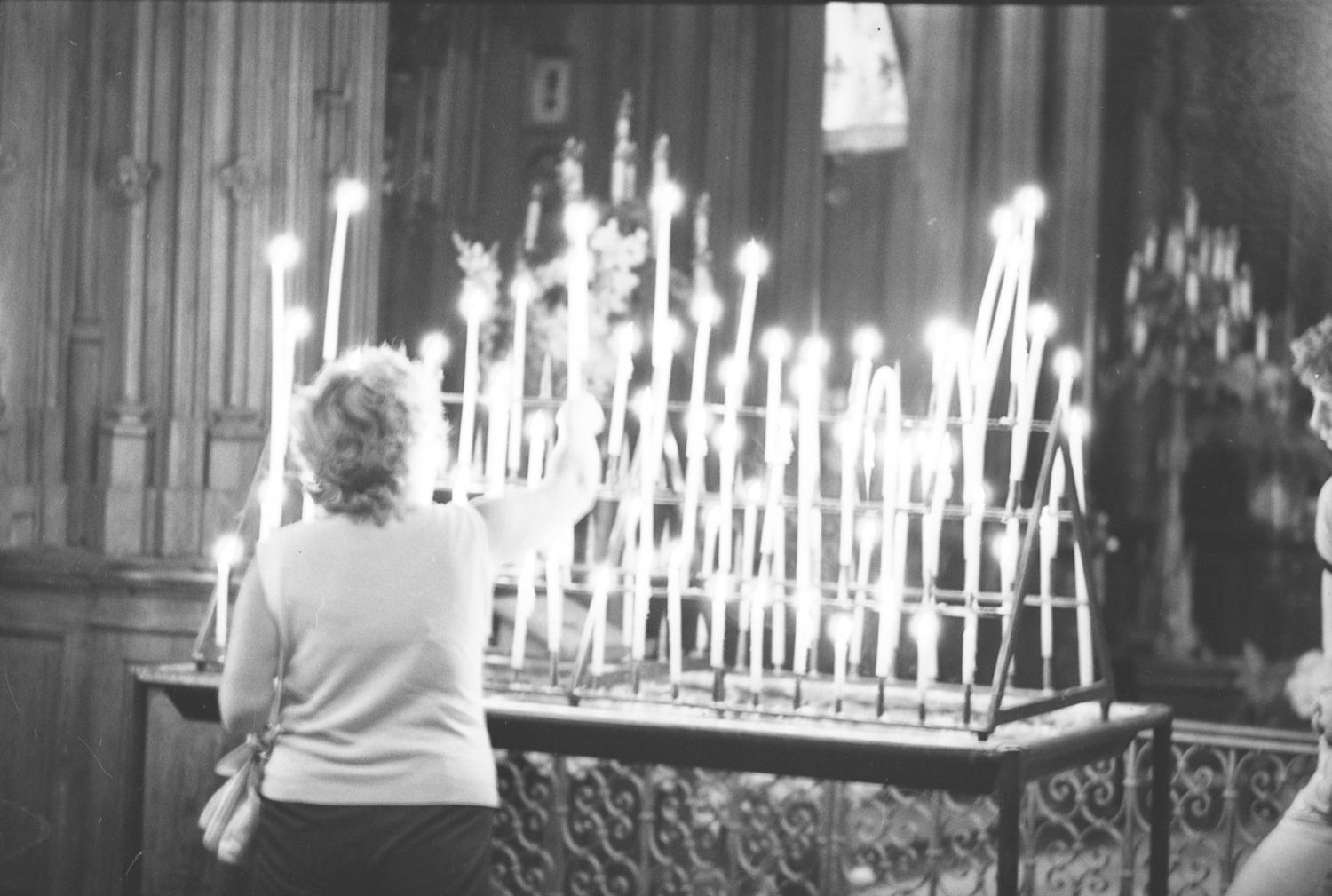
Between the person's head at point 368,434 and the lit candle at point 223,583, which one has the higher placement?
the person's head at point 368,434

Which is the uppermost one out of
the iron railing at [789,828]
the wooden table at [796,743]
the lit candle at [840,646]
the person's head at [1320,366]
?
the person's head at [1320,366]

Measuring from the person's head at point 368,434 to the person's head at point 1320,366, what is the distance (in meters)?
1.92

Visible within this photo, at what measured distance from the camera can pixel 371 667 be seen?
286 centimetres

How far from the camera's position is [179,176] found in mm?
5355

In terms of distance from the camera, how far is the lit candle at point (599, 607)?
11.2ft

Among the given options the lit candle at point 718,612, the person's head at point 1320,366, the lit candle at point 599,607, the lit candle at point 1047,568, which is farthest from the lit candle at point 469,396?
the person's head at point 1320,366

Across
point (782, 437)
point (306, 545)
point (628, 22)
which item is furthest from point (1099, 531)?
point (306, 545)

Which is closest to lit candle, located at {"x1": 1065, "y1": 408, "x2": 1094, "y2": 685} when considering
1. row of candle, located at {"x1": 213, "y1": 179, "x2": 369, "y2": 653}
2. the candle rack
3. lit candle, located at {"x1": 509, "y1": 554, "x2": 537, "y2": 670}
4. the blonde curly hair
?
the candle rack

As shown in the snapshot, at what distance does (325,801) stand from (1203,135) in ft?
26.6

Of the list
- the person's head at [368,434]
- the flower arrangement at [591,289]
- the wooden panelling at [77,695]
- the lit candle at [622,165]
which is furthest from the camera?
the lit candle at [622,165]

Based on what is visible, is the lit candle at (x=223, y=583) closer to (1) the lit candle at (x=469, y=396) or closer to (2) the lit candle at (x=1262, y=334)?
(1) the lit candle at (x=469, y=396)

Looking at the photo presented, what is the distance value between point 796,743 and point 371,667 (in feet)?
2.72

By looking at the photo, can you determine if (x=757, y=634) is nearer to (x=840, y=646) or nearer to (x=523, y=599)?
(x=840, y=646)

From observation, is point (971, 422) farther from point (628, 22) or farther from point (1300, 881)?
point (628, 22)
